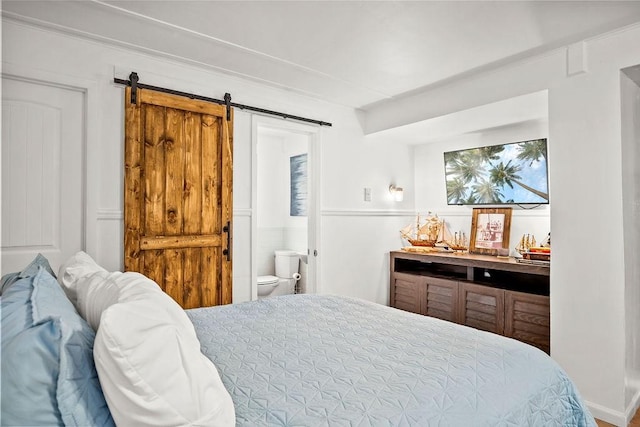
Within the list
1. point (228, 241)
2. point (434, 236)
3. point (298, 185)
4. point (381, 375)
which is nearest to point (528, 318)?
point (434, 236)

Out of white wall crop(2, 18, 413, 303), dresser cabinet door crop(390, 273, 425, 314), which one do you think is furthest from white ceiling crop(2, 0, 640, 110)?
dresser cabinet door crop(390, 273, 425, 314)

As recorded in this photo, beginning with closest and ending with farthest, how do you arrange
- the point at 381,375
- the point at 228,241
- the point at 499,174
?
the point at 381,375 < the point at 228,241 < the point at 499,174

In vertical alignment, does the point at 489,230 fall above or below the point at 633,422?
above

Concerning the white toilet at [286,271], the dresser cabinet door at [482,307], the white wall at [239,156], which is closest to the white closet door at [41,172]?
the white wall at [239,156]

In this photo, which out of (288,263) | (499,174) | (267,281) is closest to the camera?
(499,174)

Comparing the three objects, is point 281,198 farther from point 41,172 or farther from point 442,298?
point 41,172

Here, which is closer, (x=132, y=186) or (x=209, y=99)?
(x=132, y=186)

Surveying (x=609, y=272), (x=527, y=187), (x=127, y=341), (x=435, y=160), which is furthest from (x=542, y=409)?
(x=435, y=160)

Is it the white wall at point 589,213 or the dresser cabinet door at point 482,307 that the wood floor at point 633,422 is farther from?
the dresser cabinet door at point 482,307

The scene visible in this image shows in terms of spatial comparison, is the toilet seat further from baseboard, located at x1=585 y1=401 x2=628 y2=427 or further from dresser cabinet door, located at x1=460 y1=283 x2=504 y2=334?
baseboard, located at x1=585 y1=401 x2=628 y2=427

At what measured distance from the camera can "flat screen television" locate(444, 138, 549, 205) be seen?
371 cm

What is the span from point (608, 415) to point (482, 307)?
1.20m

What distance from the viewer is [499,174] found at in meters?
4.01

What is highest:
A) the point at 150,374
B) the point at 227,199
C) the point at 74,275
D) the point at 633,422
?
the point at 227,199
